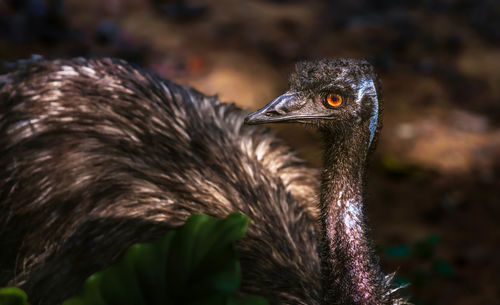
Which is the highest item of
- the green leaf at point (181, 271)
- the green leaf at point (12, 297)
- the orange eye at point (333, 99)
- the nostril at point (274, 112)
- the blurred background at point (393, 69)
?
the blurred background at point (393, 69)

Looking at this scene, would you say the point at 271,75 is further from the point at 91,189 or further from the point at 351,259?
the point at 351,259

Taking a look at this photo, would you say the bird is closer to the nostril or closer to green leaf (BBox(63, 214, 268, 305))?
the nostril

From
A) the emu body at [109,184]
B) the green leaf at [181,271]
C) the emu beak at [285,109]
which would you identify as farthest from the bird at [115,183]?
the green leaf at [181,271]

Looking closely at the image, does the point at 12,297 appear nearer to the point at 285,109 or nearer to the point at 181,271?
the point at 181,271

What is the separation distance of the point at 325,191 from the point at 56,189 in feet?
4.16

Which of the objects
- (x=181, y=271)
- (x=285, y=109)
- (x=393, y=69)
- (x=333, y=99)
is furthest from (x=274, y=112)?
(x=393, y=69)

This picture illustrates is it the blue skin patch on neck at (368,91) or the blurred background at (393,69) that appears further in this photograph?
the blurred background at (393,69)

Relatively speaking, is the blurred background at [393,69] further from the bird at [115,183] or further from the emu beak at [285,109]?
the emu beak at [285,109]

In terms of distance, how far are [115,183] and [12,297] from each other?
1123mm

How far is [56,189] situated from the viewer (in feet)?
9.07

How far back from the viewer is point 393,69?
6320mm

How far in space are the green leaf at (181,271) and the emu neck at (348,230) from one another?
0.58 meters

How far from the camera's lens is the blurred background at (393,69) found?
14.4 ft

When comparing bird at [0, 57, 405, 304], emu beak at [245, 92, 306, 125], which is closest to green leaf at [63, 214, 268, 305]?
emu beak at [245, 92, 306, 125]
